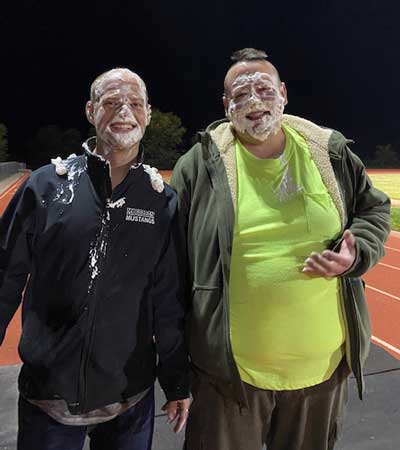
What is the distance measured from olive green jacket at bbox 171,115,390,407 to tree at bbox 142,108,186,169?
117 feet

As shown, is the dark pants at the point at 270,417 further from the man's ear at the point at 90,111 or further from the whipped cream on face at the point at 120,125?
the man's ear at the point at 90,111

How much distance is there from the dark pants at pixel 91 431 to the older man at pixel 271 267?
260 mm

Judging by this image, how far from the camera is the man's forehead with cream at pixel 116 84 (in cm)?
160

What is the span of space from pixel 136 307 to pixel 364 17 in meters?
54.1

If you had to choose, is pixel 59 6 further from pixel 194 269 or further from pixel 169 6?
pixel 194 269

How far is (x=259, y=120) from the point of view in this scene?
5.65 ft

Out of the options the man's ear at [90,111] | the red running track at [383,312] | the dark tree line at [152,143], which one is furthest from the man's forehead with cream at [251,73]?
the dark tree line at [152,143]

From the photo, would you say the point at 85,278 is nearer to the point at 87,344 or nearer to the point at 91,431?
the point at 87,344

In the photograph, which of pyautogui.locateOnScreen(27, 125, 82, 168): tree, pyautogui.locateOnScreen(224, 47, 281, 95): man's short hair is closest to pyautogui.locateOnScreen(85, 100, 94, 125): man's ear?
pyautogui.locateOnScreen(224, 47, 281, 95): man's short hair

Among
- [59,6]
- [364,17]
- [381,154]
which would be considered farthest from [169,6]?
[381,154]

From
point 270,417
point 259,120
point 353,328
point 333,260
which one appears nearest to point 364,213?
point 333,260

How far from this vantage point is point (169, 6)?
52406mm

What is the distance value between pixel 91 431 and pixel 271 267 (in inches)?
34.9

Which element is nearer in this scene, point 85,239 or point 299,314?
point 85,239
